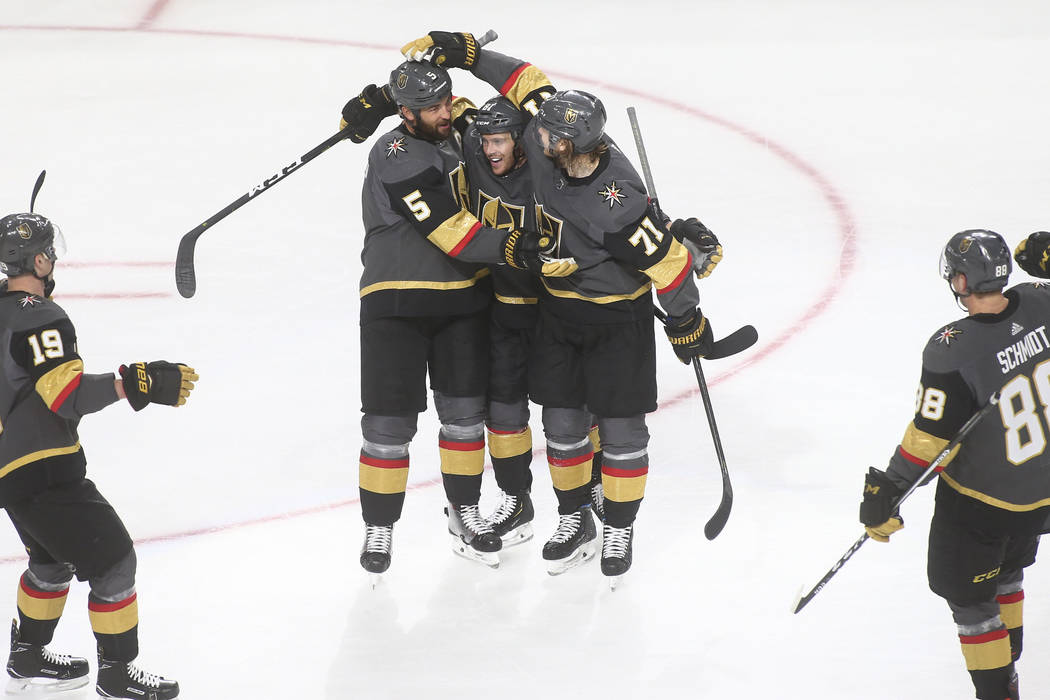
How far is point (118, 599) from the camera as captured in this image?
3.33m

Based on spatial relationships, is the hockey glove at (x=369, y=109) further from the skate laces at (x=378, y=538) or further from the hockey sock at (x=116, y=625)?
the hockey sock at (x=116, y=625)

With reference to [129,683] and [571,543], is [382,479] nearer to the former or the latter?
[571,543]

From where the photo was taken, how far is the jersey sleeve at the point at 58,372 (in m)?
3.13

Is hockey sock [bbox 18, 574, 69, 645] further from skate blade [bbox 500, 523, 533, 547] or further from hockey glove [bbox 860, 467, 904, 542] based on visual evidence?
hockey glove [bbox 860, 467, 904, 542]

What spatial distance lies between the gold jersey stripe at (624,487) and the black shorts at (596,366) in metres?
0.20

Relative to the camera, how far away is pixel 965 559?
3.07m

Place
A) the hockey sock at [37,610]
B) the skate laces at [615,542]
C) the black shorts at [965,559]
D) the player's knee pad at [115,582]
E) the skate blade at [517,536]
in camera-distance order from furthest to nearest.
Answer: the skate blade at [517,536]
the skate laces at [615,542]
the hockey sock at [37,610]
the player's knee pad at [115,582]
the black shorts at [965,559]

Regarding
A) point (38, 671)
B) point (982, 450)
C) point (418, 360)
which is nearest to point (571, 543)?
point (418, 360)

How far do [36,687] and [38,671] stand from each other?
2.1 inches

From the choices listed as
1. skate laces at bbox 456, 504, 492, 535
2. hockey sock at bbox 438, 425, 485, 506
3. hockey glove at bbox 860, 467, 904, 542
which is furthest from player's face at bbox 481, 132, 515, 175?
hockey glove at bbox 860, 467, 904, 542

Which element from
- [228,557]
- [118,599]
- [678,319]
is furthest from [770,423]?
[118,599]

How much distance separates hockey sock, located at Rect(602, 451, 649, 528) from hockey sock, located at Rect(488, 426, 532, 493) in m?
0.30

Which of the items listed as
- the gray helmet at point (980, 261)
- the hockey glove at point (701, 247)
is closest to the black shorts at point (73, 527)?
the hockey glove at point (701, 247)

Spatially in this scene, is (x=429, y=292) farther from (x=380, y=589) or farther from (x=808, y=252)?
(x=808, y=252)
